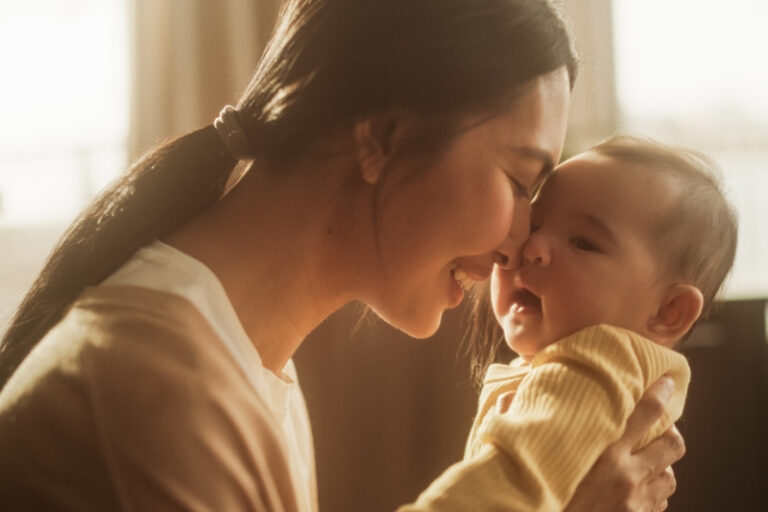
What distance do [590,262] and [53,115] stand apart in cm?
233

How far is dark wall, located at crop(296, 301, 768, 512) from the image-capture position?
197 centimetres

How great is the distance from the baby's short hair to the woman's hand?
171 mm

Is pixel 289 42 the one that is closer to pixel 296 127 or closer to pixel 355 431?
pixel 296 127

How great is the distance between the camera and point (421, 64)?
1.00 m

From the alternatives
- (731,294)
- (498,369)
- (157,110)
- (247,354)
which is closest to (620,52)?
(731,294)

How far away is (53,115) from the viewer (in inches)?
113

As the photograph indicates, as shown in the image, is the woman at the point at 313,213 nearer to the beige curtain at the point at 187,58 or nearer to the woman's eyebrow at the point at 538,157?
the woman's eyebrow at the point at 538,157

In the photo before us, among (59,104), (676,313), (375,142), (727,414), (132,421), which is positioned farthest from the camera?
(59,104)

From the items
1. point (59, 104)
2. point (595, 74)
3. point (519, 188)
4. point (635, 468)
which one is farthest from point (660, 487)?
point (59, 104)

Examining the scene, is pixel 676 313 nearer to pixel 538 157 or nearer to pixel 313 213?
pixel 538 157

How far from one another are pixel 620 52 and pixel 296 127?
6.65 ft

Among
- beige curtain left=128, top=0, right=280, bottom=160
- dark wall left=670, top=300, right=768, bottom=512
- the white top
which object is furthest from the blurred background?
the white top

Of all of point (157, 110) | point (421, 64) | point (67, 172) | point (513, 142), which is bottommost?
point (67, 172)

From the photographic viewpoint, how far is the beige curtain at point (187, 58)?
A: 274 cm
